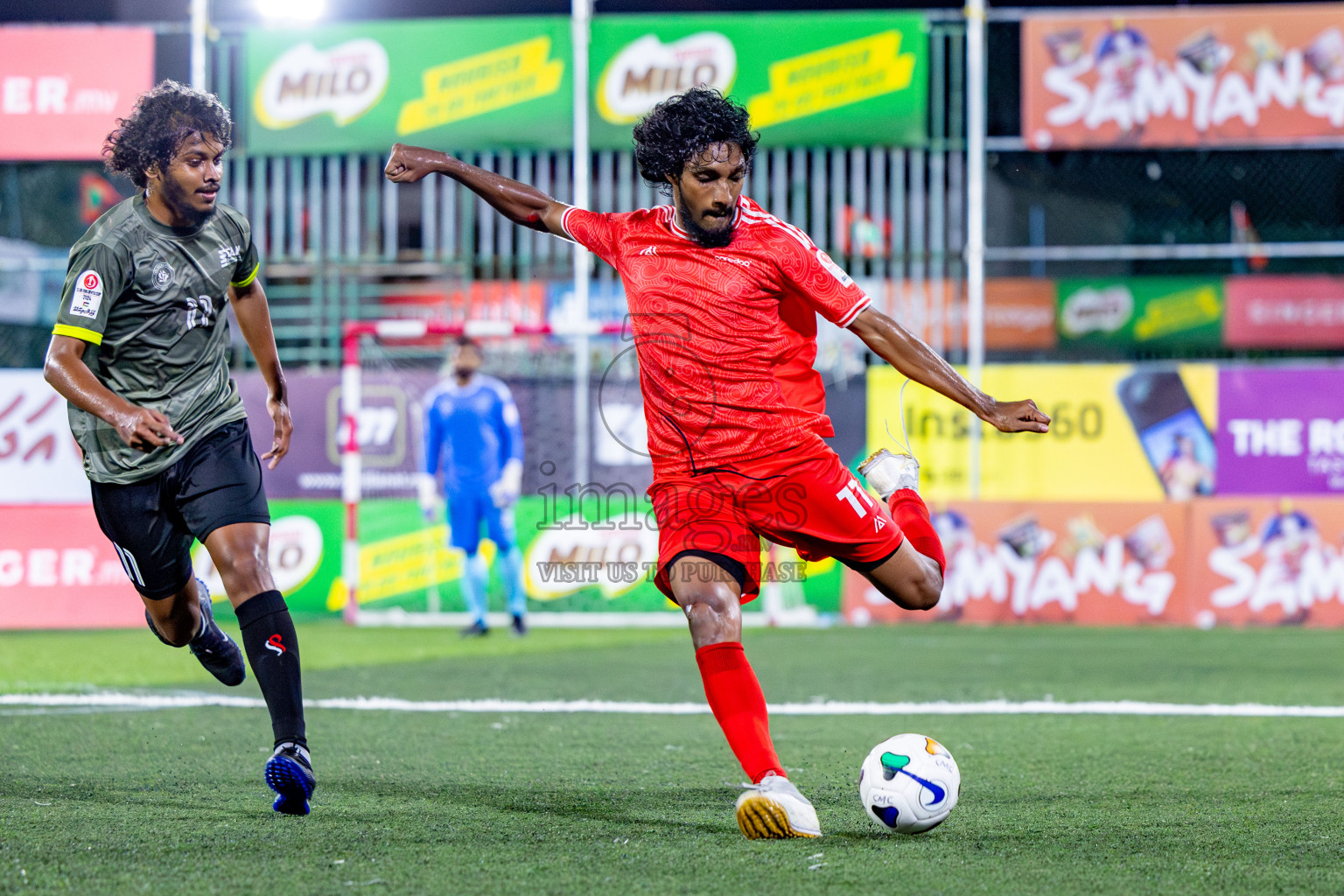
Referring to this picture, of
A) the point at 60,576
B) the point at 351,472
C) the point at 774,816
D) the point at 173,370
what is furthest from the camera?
the point at 351,472

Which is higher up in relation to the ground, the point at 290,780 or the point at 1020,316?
the point at 1020,316

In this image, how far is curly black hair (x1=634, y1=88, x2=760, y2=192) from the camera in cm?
414

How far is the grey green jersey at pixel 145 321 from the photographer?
14.0 ft

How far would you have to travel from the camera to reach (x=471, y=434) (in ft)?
37.7

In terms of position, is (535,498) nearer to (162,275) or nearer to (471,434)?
(471,434)

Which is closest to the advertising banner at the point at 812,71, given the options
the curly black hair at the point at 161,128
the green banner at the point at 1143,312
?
the green banner at the point at 1143,312

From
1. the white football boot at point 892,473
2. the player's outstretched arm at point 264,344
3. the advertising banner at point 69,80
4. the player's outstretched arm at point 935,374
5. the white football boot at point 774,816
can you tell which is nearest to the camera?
the white football boot at point 774,816

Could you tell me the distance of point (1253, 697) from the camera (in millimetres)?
7426

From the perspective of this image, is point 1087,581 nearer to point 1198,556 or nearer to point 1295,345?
point 1198,556

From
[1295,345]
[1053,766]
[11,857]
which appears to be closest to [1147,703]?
[1053,766]

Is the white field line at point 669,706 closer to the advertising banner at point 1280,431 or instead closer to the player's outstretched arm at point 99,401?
the player's outstretched arm at point 99,401

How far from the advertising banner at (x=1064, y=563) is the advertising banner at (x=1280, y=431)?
74 cm

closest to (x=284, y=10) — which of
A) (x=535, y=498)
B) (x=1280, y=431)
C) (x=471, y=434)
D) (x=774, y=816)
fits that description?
(x=535, y=498)

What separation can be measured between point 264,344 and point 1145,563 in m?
9.25
